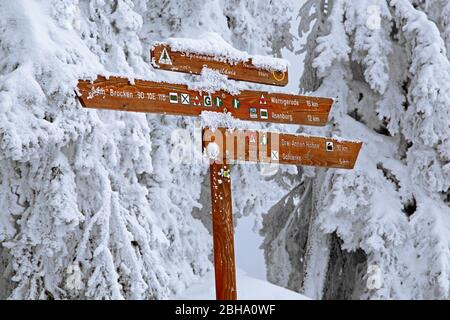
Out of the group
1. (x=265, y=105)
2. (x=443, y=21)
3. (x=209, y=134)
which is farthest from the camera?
(x=443, y=21)

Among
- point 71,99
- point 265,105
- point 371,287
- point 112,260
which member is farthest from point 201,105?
point 371,287

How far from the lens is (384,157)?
13430 mm

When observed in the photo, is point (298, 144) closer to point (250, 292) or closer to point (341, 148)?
point (341, 148)

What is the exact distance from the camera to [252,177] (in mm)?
14133

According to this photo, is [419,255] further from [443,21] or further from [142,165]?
[142,165]

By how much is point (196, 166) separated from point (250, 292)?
4.05 meters

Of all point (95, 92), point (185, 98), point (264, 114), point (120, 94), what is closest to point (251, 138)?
point (264, 114)

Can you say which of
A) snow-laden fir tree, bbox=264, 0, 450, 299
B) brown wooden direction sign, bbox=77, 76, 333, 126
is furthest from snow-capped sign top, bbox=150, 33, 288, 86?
snow-laden fir tree, bbox=264, 0, 450, 299

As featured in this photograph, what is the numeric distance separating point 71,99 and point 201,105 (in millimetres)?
2012

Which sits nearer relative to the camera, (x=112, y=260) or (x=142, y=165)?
(x=112, y=260)

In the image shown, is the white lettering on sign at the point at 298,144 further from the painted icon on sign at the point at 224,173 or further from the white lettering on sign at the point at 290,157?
the painted icon on sign at the point at 224,173

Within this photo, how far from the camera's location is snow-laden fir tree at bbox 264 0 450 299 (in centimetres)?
1207

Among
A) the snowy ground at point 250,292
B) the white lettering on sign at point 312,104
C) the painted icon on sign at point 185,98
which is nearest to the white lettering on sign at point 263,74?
the white lettering on sign at point 312,104

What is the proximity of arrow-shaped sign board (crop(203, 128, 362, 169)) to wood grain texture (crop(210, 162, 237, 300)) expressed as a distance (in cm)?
21
